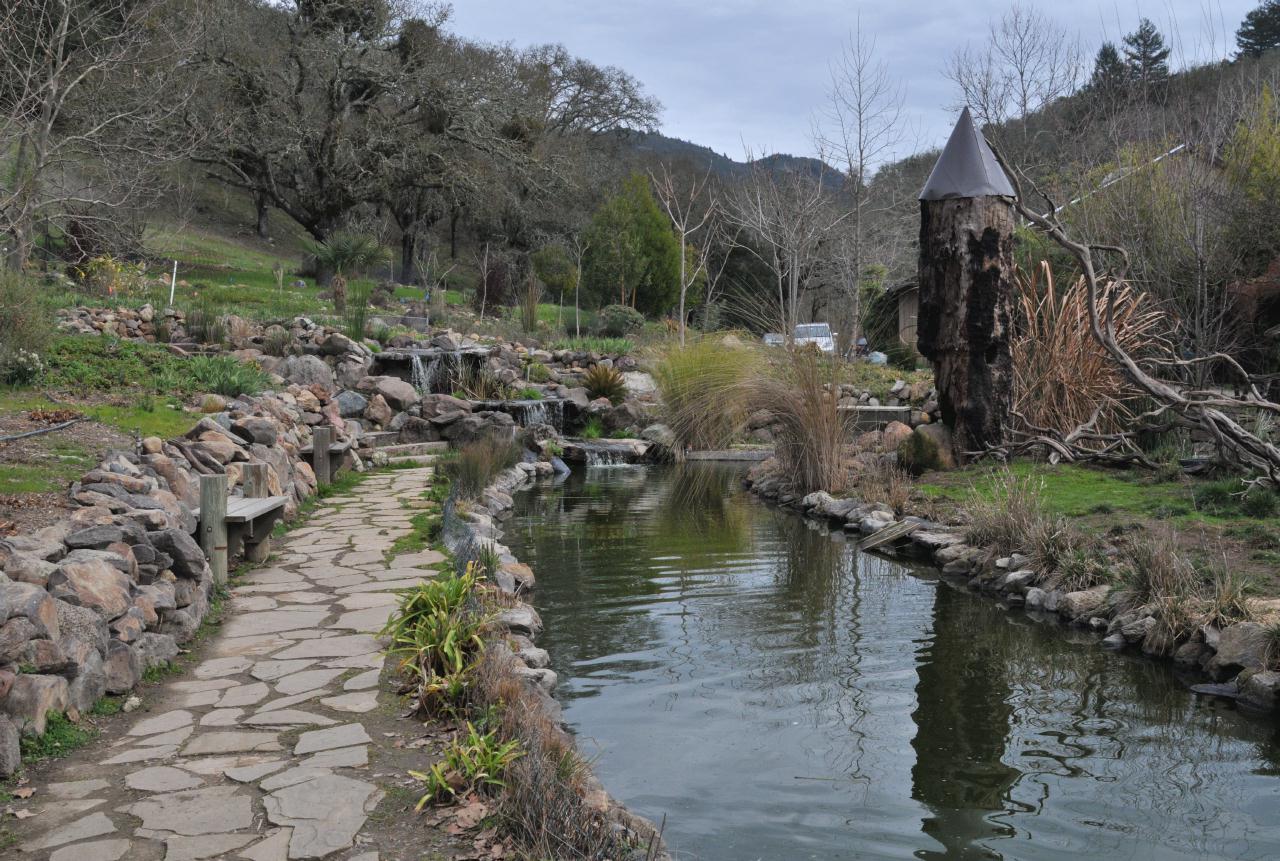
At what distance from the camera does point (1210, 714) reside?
4219 millimetres

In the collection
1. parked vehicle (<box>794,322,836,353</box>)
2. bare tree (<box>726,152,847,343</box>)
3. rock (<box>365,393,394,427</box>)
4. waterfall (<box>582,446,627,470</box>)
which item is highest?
bare tree (<box>726,152,847,343</box>)

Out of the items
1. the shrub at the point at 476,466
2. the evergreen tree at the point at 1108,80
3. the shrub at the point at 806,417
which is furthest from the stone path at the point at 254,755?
the evergreen tree at the point at 1108,80

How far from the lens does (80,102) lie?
1582 cm

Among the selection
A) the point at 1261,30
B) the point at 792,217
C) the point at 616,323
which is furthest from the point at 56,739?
the point at 1261,30

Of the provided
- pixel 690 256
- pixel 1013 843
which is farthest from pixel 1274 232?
pixel 690 256

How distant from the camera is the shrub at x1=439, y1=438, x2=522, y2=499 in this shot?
866 centimetres

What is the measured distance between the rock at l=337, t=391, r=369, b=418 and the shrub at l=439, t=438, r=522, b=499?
185 cm

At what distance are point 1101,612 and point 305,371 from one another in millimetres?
9156

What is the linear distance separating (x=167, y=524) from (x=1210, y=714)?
15.3 feet

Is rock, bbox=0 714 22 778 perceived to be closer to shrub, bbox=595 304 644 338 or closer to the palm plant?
the palm plant

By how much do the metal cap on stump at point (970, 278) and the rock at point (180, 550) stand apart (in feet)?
21.7

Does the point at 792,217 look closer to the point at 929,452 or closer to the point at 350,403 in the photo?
the point at 350,403

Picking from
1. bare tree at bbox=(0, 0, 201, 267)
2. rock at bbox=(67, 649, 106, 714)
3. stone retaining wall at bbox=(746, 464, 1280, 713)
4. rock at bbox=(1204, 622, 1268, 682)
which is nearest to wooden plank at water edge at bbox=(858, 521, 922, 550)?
stone retaining wall at bbox=(746, 464, 1280, 713)

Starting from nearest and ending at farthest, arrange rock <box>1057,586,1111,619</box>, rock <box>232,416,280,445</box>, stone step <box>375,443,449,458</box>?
1. rock <box>1057,586,1111,619</box>
2. rock <box>232,416,280,445</box>
3. stone step <box>375,443,449,458</box>
